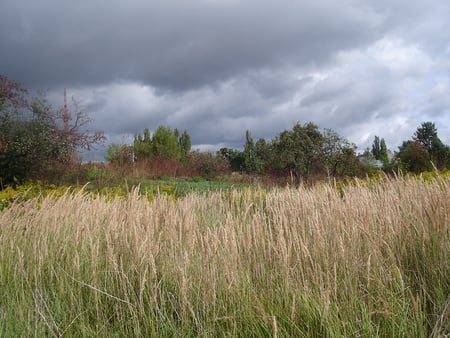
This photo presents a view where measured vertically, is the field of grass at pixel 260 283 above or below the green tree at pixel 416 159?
below

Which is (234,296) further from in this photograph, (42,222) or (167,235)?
(42,222)

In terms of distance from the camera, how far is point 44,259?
9.89 ft

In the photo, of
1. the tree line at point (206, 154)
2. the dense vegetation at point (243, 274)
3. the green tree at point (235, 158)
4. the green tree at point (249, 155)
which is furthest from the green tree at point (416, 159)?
the dense vegetation at point (243, 274)

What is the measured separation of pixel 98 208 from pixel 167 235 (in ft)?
4.20

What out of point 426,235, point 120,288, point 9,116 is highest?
point 9,116

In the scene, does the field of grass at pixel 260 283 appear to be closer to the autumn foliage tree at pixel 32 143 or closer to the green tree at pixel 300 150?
the autumn foliage tree at pixel 32 143

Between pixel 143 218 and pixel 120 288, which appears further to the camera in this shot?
pixel 143 218

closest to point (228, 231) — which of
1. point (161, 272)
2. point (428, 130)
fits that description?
point (161, 272)

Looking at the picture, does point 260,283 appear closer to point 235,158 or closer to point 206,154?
point 206,154

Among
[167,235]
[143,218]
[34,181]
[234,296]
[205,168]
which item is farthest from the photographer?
[205,168]

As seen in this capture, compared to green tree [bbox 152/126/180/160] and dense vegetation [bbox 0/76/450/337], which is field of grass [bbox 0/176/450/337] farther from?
green tree [bbox 152/126/180/160]

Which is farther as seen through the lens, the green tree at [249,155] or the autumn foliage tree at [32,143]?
the green tree at [249,155]

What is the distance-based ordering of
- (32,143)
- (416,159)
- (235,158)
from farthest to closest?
(235,158)
(416,159)
(32,143)

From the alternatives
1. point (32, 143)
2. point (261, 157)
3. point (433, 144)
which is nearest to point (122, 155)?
point (32, 143)
